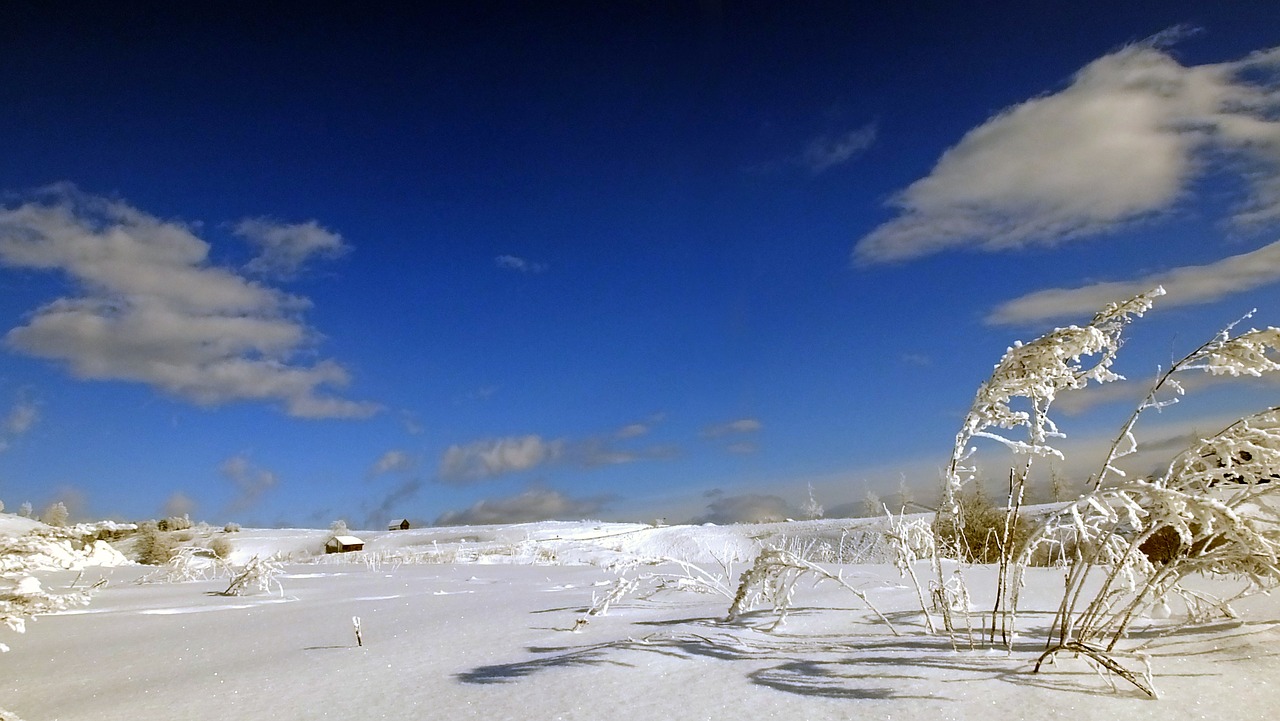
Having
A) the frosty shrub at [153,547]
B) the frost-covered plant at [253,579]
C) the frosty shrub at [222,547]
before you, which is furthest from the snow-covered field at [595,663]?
the frosty shrub at [222,547]

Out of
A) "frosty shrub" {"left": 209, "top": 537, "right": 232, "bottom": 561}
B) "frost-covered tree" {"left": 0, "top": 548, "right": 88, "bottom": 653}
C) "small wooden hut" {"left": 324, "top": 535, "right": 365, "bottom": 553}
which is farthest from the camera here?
"small wooden hut" {"left": 324, "top": 535, "right": 365, "bottom": 553}

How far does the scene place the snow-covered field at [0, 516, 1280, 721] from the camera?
193 cm

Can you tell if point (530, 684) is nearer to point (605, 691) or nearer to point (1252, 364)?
point (605, 691)

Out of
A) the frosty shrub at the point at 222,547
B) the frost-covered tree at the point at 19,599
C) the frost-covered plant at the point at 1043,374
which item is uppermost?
the frost-covered plant at the point at 1043,374

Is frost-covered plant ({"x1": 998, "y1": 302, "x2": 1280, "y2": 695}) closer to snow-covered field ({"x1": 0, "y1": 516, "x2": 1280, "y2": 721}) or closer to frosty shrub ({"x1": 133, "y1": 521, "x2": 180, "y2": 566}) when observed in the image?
snow-covered field ({"x1": 0, "y1": 516, "x2": 1280, "y2": 721})

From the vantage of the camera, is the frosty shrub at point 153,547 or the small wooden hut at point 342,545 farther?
the small wooden hut at point 342,545

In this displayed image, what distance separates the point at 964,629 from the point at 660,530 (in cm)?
1197

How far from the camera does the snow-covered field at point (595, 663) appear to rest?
193 cm

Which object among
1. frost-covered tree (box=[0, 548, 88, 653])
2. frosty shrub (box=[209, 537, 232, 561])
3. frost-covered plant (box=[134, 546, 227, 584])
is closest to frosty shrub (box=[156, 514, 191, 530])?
frosty shrub (box=[209, 537, 232, 561])

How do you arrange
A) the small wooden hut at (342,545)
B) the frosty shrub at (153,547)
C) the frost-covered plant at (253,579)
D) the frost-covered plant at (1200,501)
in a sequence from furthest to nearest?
the small wooden hut at (342,545) < the frosty shrub at (153,547) < the frost-covered plant at (253,579) < the frost-covered plant at (1200,501)

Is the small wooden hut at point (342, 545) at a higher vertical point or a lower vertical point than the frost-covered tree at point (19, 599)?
lower

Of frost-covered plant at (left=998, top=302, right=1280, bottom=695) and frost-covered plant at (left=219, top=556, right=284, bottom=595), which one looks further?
frost-covered plant at (left=219, top=556, right=284, bottom=595)

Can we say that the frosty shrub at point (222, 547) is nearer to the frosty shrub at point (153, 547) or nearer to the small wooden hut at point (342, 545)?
the frosty shrub at point (153, 547)

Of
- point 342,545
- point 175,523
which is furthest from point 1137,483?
point 175,523
